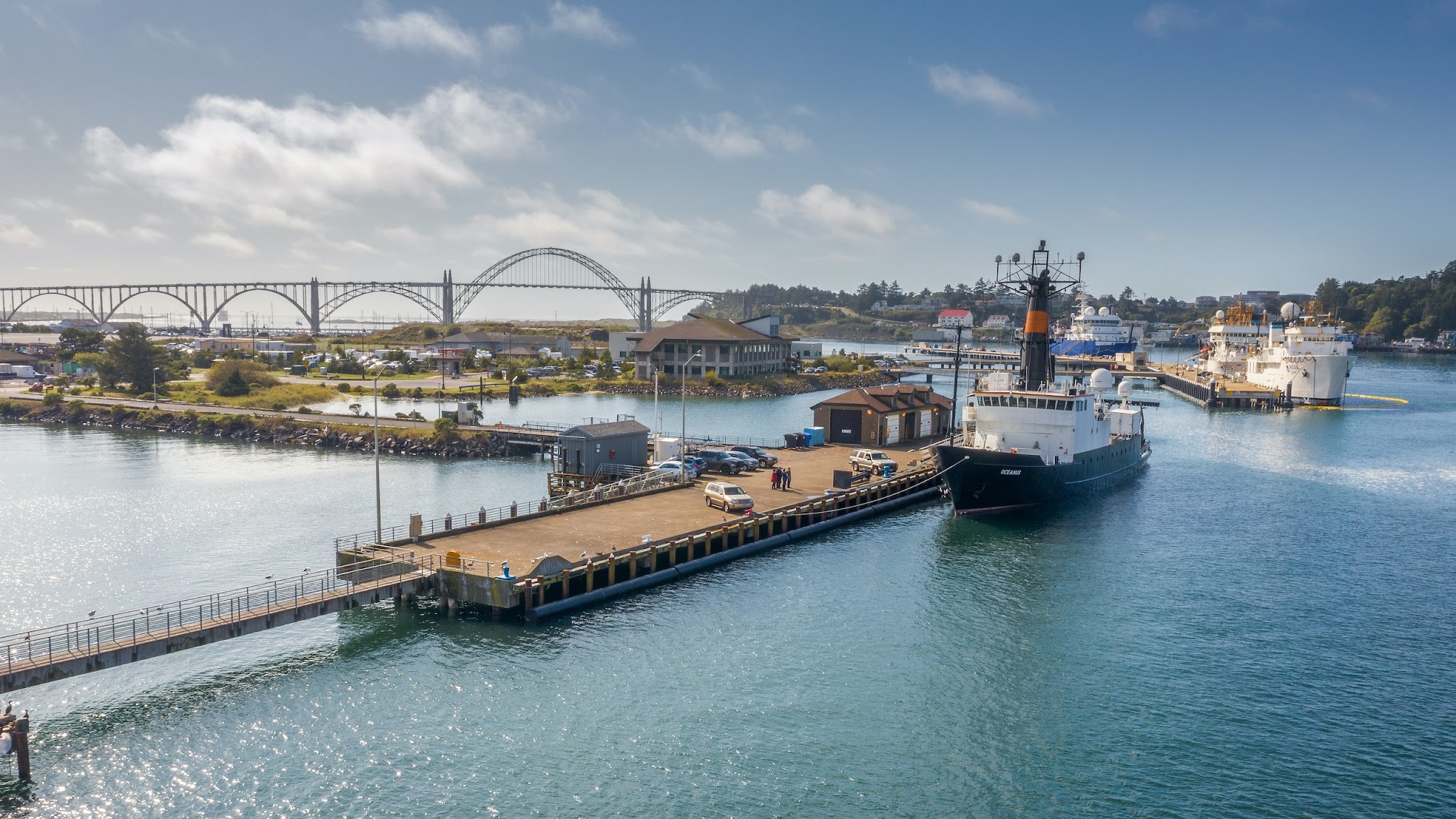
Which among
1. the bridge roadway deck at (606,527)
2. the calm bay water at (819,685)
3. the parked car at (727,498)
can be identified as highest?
the parked car at (727,498)

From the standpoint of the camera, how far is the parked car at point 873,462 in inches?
2207

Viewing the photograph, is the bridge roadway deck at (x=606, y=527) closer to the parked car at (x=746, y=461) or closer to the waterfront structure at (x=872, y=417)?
the parked car at (x=746, y=461)

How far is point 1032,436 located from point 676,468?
879 inches

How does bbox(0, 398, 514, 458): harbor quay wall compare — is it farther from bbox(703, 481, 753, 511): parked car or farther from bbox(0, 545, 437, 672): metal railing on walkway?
bbox(0, 545, 437, 672): metal railing on walkway

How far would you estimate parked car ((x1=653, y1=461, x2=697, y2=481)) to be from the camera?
51.0 m

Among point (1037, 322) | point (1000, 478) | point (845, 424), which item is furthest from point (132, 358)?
Result: point (1000, 478)

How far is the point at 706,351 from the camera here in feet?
464

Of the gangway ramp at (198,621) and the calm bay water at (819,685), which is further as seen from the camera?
the gangway ramp at (198,621)

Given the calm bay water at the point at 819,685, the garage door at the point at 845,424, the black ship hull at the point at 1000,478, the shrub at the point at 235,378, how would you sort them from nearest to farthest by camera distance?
1. the calm bay water at the point at 819,685
2. the black ship hull at the point at 1000,478
3. the garage door at the point at 845,424
4. the shrub at the point at 235,378

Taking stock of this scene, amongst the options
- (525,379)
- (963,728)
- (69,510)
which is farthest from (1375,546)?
(525,379)

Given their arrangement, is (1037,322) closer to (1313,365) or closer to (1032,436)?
(1032,436)

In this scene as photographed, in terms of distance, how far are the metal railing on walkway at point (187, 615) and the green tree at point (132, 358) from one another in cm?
9173

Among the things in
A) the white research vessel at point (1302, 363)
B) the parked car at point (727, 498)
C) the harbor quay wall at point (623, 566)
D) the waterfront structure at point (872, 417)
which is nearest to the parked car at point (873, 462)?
the harbor quay wall at point (623, 566)

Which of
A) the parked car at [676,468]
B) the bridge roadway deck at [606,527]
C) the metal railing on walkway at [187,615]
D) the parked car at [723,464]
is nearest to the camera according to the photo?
the metal railing on walkway at [187,615]
